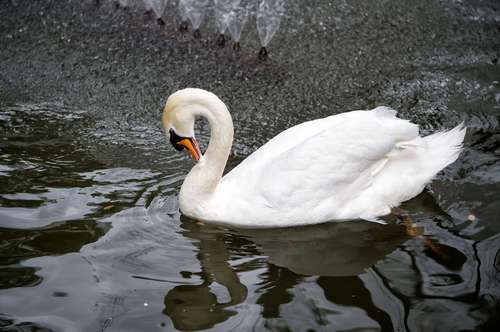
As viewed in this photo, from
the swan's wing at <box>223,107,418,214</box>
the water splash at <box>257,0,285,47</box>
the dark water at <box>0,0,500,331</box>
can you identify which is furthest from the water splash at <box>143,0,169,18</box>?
the swan's wing at <box>223,107,418,214</box>

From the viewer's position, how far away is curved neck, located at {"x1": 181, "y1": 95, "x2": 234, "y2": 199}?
483cm

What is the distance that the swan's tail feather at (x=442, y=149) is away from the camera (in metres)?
5.16

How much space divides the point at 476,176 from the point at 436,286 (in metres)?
1.55

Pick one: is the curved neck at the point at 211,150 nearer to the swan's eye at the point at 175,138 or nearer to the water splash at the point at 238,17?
the swan's eye at the point at 175,138

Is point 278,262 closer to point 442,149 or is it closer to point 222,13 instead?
point 442,149

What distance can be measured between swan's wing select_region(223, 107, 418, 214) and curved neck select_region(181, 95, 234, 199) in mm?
182

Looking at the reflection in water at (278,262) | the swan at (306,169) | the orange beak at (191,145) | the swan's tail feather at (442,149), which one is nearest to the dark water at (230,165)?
the reflection in water at (278,262)

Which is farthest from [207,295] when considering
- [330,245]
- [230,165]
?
[230,165]

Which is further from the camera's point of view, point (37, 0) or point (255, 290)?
point (37, 0)

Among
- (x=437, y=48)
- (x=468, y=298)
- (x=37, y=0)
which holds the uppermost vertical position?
(x=37, y=0)

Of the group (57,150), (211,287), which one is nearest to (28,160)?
(57,150)

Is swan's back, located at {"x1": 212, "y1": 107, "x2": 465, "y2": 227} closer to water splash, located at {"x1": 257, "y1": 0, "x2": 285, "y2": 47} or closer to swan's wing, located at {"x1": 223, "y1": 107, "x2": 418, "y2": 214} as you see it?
swan's wing, located at {"x1": 223, "y1": 107, "x2": 418, "y2": 214}

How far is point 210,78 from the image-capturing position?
719cm

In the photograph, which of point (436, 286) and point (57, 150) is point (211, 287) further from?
point (57, 150)
